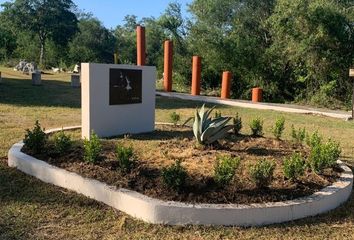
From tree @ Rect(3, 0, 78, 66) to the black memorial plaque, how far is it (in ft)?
117

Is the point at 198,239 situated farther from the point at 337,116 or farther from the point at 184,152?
the point at 337,116

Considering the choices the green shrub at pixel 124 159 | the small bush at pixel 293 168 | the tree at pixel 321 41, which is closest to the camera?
the small bush at pixel 293 168

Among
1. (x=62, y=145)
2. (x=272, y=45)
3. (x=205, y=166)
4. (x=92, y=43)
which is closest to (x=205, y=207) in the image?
(x=205, y=166)

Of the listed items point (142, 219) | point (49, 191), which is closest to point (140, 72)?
point (49, 191)

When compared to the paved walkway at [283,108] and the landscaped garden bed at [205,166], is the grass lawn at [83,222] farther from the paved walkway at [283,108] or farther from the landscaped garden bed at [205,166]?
the paved walkway at [283,108]

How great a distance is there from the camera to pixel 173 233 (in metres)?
3.88

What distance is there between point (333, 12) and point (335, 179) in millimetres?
15216

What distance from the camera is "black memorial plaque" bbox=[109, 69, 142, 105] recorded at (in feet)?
25.0

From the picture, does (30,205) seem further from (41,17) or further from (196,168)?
(41,17)

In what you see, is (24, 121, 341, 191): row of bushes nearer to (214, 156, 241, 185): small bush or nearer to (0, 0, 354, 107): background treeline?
(214, 156, 241, 185): small bush

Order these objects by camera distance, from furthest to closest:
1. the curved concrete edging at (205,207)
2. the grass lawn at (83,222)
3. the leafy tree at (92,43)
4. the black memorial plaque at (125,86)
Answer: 1. the leafy tree at (92,43)
2. the black memorial plaque at (125,86)
3. the curved concrete edging at (205,207)
4. the grass lawn at (83,222)

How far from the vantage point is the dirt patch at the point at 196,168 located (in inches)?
174

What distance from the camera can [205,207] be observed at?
4051 millimetres

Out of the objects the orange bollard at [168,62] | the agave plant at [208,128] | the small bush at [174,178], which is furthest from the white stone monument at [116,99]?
the orange bollard at [168,62]
